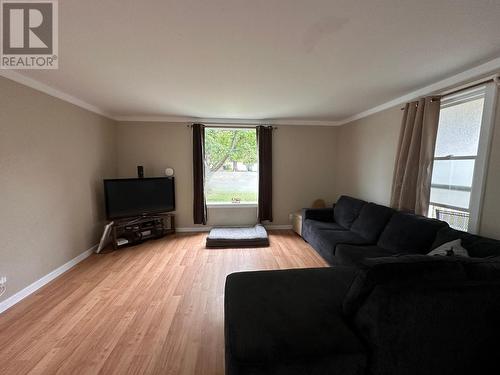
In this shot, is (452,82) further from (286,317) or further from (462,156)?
(286,317)

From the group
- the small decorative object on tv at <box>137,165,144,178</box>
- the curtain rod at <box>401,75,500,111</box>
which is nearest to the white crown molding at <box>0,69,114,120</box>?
the small decorative object on tv at <box>137,165,144,178</box>

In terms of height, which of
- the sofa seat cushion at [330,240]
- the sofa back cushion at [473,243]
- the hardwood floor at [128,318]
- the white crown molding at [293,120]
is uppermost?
the white crown molding at [293,120]

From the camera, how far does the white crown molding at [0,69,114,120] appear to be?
6.74 feet

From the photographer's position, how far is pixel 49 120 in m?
2.55

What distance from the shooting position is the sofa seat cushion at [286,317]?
1.02m

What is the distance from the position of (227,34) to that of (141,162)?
3.46 m

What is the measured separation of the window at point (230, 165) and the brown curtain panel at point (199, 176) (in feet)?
0.62

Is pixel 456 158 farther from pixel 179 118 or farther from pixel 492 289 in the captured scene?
pixel 179 118

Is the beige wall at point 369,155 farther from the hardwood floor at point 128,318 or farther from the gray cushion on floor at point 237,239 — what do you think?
the gray cushion on floor at point 237,239

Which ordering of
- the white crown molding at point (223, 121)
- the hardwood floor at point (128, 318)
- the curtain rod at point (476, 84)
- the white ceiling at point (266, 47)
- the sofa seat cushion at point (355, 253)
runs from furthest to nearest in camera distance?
the white crown molding at point (223, 121)
the sofa seat cushion at point (355, 253)
the curtain rod at point (476, 84)
the hardwood floor at point (128, 318)
the white ceiling at point (266, 47)

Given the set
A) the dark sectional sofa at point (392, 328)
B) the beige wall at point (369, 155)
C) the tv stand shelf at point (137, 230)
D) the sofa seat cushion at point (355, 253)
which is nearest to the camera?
the dark sectional sofa at point (392, 328)

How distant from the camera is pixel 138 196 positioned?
379 centimetres

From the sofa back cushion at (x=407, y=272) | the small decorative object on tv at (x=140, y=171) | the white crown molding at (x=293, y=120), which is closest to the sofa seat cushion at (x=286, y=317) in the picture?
the sofa back cushion at (x=407, y=272)

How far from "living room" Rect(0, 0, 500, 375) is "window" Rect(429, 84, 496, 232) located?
0.02 metres
